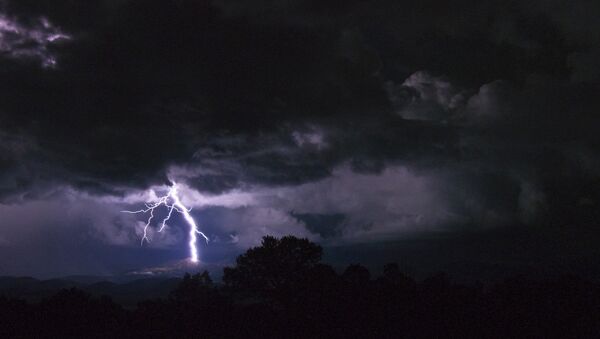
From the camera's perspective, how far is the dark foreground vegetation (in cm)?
3653

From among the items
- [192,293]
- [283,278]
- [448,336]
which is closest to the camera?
[448,336]

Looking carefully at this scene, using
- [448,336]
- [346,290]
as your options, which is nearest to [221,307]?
[346,290]

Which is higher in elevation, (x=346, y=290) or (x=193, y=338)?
(x=346, y=290)

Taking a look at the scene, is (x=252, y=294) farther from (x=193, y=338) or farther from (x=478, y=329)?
(x=478, y=329)

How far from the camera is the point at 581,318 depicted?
3784 cm

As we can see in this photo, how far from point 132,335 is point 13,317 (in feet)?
29.4

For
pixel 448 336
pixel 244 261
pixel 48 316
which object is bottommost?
pixel 448 336

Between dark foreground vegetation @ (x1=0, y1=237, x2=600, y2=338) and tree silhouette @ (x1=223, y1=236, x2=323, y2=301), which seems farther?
tree silhouette @ (x1=223, y1=236, x2=323, y2=301)

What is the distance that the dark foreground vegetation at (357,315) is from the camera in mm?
36531

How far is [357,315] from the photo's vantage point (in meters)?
39.8

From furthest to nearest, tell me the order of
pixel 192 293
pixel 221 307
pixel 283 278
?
pixel 192 293
pixel 283 278
pixel 221 307

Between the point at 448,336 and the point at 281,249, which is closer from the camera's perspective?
the point at 448,336

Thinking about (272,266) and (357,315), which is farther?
(272,266)

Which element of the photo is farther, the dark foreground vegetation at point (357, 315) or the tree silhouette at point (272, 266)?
the tree silhouette at point (272, 266)
